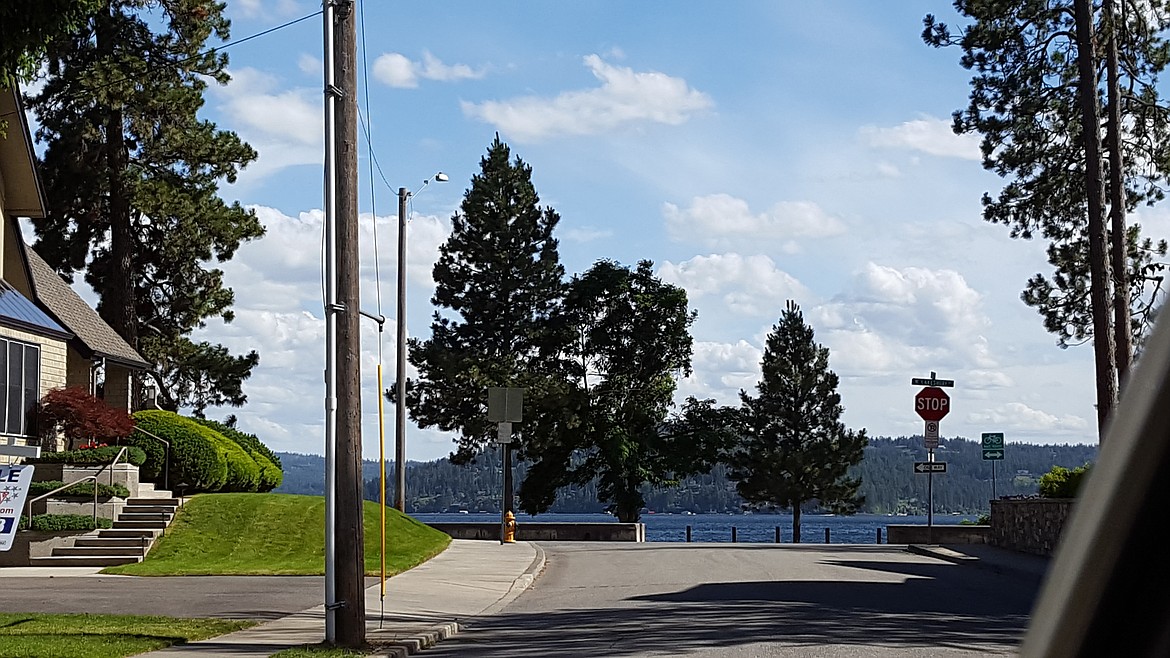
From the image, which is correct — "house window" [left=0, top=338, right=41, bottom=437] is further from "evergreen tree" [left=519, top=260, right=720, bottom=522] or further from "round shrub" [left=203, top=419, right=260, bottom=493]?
"evergreen tree" [left=519, top=260, right=720, bottom=522]

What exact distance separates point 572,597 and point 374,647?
21.3 ft

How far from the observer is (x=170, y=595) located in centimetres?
2058

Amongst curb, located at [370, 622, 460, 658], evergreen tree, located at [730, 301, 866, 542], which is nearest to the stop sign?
curb, located at [370, 622, 460, 658]

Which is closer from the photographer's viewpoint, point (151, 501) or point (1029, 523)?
point (1029, 523)

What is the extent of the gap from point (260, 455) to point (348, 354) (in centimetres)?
2711

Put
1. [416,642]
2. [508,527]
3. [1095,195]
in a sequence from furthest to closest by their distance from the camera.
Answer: [508,527] → [1095,195] → [416,642]

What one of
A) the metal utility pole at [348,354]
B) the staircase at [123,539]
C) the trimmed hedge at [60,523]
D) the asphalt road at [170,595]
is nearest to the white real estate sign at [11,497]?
the asphalt road at [170,595]

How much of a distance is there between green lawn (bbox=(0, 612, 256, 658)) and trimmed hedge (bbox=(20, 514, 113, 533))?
1157 centimetres

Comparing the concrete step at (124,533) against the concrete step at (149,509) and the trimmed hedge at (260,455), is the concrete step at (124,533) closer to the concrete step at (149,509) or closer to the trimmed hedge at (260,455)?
the concrete step at (149,509)

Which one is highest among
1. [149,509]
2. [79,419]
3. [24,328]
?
[24,328]

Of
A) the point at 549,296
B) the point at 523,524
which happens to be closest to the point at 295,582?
the point at 523,524

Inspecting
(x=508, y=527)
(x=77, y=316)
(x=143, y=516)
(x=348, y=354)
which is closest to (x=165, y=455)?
(x=143, y=516)

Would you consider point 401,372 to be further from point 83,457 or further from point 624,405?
point 624,405

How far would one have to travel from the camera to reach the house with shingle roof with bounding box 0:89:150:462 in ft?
102
